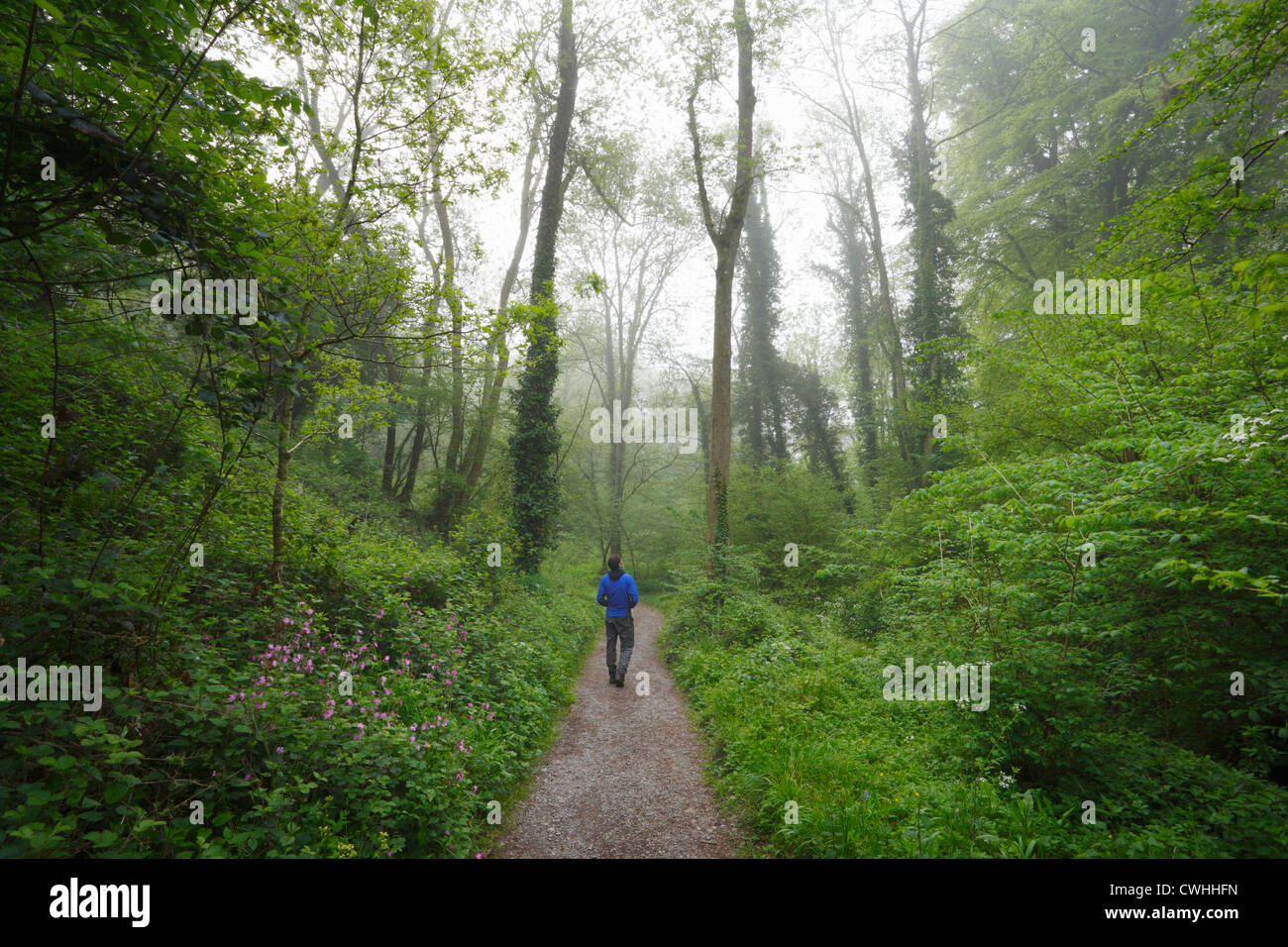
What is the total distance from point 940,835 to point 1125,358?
19.2 ft

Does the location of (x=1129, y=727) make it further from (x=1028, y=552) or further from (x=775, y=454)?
(x=775, y=454)

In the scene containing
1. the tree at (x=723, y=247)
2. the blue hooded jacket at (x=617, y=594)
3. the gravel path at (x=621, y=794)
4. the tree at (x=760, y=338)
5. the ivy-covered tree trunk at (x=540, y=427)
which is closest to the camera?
the gravel path at (x=621, y=794)

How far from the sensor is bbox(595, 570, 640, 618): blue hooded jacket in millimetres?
8391

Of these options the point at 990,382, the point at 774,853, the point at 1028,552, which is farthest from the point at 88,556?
the point at 990,382

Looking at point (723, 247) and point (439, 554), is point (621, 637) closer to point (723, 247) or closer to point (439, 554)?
point (439, 554)

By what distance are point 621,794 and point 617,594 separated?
3728 mm

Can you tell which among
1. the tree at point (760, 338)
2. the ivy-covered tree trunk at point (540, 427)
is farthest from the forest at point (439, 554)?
the tree at point (760, 338)

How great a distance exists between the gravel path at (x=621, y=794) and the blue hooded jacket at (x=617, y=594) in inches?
55.7

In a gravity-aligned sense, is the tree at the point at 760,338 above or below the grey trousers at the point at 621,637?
above

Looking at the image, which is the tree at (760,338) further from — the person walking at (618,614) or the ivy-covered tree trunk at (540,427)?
the person walking at (618,614)

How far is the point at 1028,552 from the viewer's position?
16.8ft

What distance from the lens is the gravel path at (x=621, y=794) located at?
405 cm

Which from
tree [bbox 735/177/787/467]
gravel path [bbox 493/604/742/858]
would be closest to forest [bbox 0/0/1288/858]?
gravel path [bbox 493/604/742/858]

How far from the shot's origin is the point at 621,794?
4.86m
